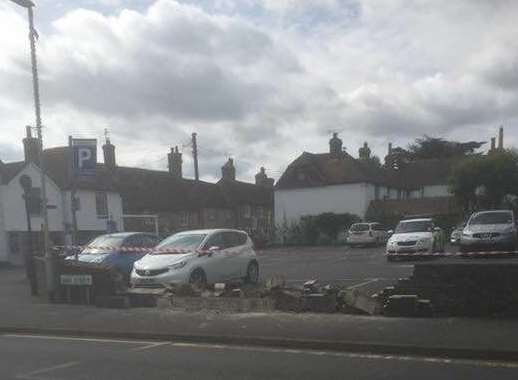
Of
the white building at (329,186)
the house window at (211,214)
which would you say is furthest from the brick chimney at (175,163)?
the white building at (329,186)

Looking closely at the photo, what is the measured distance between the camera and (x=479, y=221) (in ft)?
78.0

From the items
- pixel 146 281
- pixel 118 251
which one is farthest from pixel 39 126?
pixel 118 251

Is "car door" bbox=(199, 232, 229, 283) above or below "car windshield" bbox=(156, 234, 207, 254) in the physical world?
below

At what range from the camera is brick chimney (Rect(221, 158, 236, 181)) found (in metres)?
66.0

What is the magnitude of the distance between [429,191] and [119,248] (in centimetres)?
5611

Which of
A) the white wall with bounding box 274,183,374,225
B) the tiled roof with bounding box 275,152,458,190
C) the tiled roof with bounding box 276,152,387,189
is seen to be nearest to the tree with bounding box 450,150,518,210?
the tiled roof with bounding box 275,152,458,190

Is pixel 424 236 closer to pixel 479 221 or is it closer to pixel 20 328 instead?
pixel 479 221

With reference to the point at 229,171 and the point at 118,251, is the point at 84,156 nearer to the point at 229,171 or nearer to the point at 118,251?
the point at 118,251

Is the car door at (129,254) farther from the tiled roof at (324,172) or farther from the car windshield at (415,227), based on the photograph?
the tiled roof at (324,172)

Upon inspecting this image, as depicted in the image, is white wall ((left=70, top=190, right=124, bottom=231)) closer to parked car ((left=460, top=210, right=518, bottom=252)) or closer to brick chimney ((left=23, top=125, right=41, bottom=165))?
brick chimney ((left=23, top=125, right=41, bottom=165))

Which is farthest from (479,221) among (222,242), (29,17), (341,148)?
(341,148)

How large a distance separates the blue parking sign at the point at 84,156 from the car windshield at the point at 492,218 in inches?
565

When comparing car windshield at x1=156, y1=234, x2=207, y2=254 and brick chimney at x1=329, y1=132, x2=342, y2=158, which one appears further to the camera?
brick chimney at x1=329, y1=132, x2=342, y2=158

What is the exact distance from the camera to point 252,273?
714 inches
